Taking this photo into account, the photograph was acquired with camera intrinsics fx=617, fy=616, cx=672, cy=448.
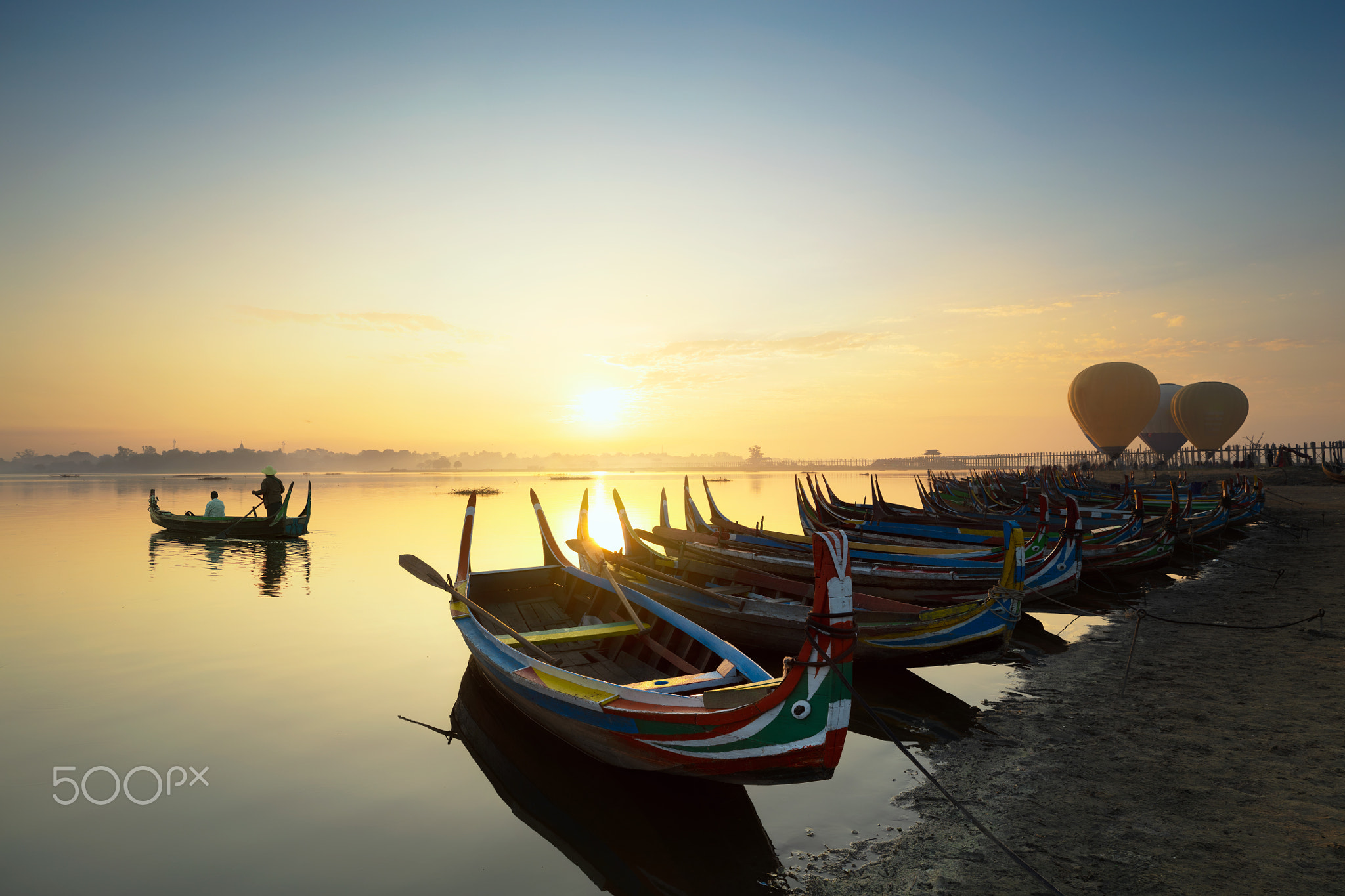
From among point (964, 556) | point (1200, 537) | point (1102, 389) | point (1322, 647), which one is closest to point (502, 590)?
point (964, 556)

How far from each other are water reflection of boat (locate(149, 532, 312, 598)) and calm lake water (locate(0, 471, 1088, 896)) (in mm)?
3299

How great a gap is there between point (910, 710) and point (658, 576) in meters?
4.17

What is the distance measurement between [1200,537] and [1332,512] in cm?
962

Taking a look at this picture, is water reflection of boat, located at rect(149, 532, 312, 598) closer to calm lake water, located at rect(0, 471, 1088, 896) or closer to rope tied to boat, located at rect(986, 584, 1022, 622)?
calm lake water, located at rect(0, 471, 1088, 896)

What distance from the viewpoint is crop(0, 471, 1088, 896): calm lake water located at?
477 centimetres

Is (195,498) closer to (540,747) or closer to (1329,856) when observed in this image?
(540,747)

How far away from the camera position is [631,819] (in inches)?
206

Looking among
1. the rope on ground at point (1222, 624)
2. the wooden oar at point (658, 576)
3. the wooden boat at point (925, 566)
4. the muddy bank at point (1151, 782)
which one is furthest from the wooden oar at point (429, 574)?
the rope on ground at point (1222, 624)

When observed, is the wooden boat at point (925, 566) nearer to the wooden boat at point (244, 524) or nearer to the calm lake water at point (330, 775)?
the calm lake water at point (330, 775)

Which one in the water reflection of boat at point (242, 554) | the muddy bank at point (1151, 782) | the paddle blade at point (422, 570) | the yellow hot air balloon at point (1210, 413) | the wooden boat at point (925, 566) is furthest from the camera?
the yellow hot air balloon at point (1210, 413)

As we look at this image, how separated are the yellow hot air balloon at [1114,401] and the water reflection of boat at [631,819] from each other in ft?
213

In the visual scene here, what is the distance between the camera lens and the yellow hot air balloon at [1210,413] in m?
59.1

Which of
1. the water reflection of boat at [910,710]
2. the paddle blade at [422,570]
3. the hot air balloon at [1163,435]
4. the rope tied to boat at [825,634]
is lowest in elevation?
the water reflection of boat at [910,710]

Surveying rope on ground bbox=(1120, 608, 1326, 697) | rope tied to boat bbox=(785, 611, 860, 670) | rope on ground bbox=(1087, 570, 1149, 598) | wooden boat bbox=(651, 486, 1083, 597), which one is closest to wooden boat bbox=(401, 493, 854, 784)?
rope tied to boat bbox=(785, 611, 860, 670)
